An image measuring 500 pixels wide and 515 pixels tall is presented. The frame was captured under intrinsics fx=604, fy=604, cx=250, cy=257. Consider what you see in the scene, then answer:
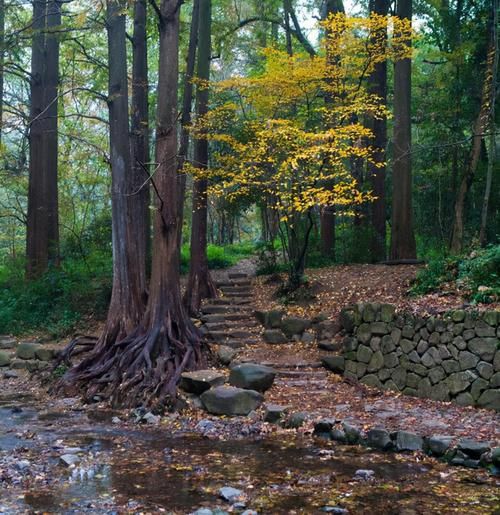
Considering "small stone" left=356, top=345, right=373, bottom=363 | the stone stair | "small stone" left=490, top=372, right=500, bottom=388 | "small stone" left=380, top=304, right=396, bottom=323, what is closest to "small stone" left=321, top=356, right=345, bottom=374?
"small stone" left=356, top=345, right=373, bottom=363

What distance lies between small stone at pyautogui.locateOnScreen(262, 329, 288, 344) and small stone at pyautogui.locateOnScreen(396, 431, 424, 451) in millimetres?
5350

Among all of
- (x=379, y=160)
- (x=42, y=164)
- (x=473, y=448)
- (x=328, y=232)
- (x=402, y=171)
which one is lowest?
(x=473, y=448)

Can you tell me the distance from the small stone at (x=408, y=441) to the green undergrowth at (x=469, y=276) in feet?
9.08

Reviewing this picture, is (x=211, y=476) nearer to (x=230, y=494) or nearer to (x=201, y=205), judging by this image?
(x=230, y=494)

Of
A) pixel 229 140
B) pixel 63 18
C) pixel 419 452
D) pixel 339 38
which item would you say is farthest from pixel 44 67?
pixel 419 452

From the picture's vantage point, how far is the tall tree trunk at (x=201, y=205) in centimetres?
1460

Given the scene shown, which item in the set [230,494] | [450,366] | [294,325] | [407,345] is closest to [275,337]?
[294,325]

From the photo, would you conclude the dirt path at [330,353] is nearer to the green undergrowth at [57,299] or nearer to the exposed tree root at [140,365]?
the exposed tree root at [140,365]

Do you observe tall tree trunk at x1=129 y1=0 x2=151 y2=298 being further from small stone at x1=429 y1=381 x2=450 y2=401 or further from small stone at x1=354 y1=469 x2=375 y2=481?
small stone at x1=354 y1=469 x2=375 y2=481

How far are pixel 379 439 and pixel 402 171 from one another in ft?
28.4

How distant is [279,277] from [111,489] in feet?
32.4

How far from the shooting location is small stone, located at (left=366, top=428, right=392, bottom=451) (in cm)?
700

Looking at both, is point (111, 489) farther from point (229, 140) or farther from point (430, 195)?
point (430, 195)

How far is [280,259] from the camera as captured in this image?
18.2m
